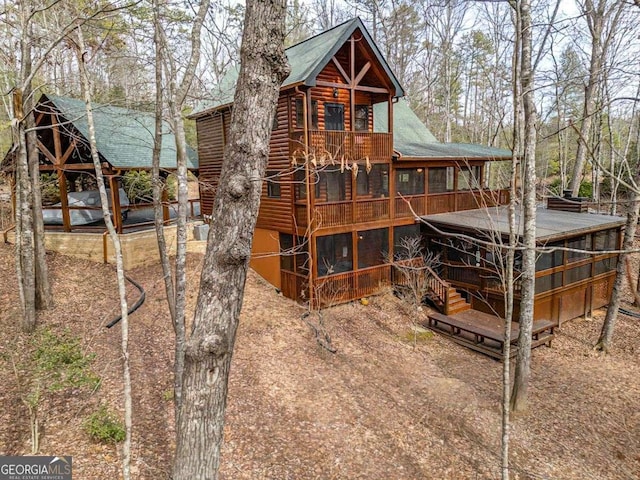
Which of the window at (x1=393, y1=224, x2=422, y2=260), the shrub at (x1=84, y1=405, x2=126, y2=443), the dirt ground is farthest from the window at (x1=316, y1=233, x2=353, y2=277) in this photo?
the shrub at (x1=84, y1=405, x2=126, y2=443)

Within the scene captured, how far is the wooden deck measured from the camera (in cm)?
1161

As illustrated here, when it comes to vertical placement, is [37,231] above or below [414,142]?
below

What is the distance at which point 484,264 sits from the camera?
13867 mm

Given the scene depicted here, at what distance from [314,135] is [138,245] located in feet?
24.1

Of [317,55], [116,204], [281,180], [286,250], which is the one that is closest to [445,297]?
[286,250]

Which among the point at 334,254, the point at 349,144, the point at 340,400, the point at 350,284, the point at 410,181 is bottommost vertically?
the point at 340,400

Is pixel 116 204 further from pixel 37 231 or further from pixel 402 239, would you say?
pixel 402 239

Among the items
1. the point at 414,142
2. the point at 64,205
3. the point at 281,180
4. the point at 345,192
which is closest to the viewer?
the point at 281,180

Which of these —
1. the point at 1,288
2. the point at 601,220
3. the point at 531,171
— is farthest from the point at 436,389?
the point at 1,288

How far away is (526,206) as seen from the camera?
26.8ft

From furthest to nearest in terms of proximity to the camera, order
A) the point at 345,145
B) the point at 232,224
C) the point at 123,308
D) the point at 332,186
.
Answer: the point at 332,186
the point at 345,145
the point at 123,308
the point at 232,224

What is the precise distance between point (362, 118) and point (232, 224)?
13247 millimetres

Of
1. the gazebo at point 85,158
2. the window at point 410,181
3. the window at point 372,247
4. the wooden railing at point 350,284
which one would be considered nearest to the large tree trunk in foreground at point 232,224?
the wooden railing at point 350,284

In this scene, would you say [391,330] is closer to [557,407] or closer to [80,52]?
[557,407]
